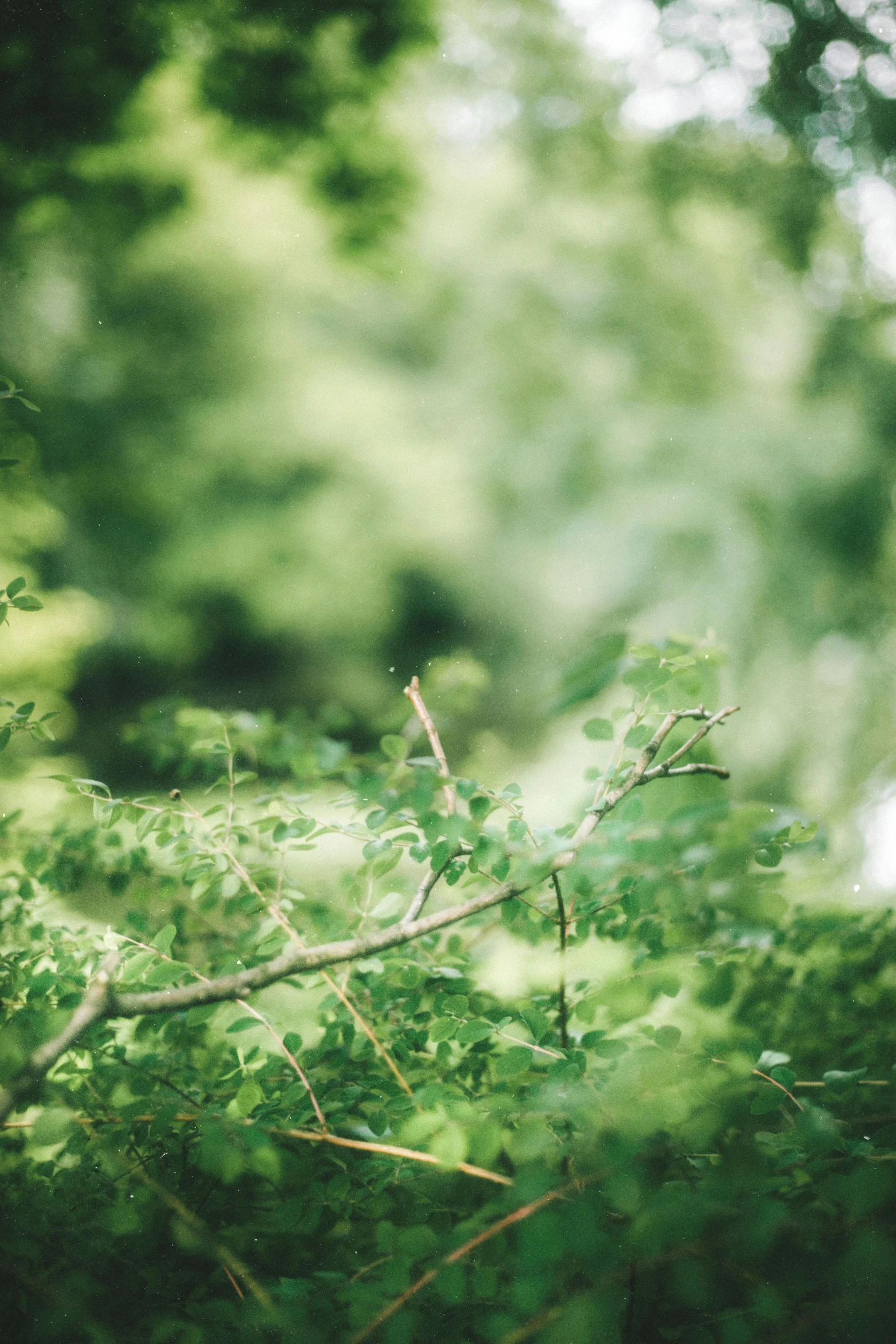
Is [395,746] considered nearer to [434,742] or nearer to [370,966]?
[434,742]

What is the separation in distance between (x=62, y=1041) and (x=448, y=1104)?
0.63ft

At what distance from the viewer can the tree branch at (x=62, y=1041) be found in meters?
0.30

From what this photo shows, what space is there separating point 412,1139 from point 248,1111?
0.13 metres

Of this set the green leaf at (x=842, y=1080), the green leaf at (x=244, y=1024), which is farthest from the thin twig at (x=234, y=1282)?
the green leaf at (x=842, y=1080)

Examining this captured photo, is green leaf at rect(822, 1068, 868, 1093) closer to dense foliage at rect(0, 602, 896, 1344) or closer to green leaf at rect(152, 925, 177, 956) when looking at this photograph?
dense foliage at rect(0, 602, 896, 1344)

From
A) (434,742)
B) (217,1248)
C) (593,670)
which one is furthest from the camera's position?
(593,670)

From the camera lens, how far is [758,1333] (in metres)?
0.29

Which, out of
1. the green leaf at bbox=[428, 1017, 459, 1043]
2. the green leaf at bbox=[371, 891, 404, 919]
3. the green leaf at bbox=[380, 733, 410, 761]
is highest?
the green leaf at bbox=[380, 733, 410, 761]

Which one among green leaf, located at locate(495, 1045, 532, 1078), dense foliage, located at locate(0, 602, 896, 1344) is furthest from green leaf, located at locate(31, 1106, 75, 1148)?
green leaf, located at locate(495, 1045, 532, 1078)

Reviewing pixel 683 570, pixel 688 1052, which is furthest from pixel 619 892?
pixel 683 570

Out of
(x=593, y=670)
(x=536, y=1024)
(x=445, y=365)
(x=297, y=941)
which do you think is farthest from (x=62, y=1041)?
(x=445, y=365)

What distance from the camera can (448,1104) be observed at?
35cm

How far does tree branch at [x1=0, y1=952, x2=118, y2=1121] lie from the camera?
0.99ft

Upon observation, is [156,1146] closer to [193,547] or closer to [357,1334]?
[357,1334]
